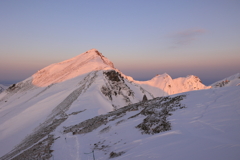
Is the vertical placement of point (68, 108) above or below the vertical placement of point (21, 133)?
above

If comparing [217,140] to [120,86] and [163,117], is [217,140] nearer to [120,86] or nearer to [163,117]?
[163,117]

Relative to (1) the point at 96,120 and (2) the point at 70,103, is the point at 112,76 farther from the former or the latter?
(1) the point at 96,120

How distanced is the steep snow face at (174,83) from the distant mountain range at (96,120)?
61.6 m

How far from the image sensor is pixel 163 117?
1416 cm

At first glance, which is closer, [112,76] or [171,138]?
[171,138]

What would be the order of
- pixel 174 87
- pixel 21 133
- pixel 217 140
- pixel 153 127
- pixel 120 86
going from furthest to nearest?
pixel 174 87, pixel 120 86, pixel 21 133, pixel 153 127, pixel 217 140

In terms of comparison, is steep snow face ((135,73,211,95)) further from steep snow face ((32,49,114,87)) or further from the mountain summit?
the mountain summit

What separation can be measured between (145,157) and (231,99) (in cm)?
1091

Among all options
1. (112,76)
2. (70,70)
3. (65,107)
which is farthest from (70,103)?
(70,70)

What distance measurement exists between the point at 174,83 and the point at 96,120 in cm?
10950

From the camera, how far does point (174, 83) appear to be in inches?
4774

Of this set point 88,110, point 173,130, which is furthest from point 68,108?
point 173,130

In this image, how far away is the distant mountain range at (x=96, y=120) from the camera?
12.2 m

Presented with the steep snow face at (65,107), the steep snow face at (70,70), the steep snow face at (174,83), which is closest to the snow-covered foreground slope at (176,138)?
the steep snow face at (65,107)
